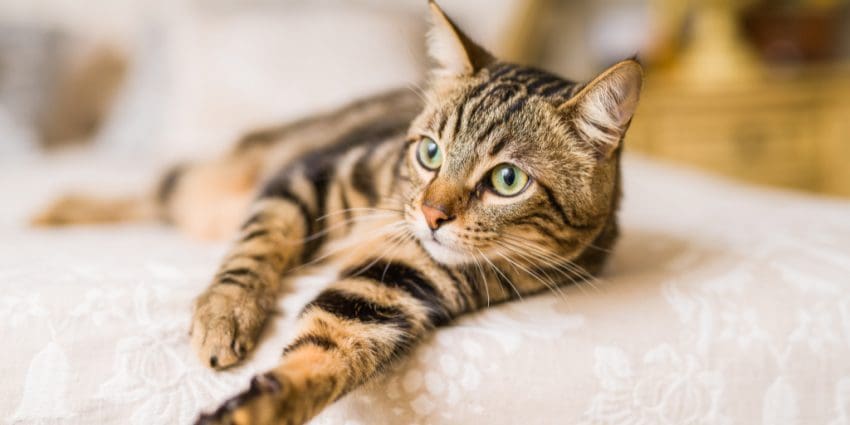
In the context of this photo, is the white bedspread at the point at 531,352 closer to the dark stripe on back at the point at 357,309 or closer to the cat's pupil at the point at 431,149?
the dark stripe on back at the point at 357,309

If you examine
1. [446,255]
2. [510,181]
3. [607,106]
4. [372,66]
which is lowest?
[372,66]

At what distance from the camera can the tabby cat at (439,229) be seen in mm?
732

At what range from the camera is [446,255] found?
0.82 meters

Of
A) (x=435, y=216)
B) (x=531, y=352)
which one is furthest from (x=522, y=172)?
(x=531, y=352)

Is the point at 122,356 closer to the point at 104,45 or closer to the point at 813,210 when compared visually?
the point at 813,210

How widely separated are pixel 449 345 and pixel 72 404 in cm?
44

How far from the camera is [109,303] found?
78 cm

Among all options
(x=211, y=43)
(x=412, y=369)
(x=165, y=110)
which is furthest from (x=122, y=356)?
(x=165, y=110)

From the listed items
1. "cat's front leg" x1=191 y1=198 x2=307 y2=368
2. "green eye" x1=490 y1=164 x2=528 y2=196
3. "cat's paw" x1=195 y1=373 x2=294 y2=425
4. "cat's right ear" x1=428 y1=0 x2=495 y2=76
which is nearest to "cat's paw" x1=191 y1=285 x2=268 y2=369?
"cat's front leg" x1=191 y1=198 x2=307 y2=368

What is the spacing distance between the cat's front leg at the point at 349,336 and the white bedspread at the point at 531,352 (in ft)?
0.11

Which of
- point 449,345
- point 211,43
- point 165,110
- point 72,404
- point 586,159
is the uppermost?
point 586,159

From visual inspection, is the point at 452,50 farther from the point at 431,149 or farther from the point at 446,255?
the point at 446,255

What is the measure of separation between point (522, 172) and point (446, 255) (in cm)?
15

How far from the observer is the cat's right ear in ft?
2.99
